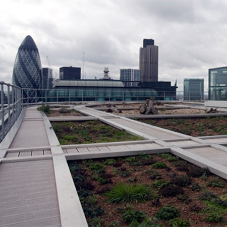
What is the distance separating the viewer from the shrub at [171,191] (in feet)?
11.3

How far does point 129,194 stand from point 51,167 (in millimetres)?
1418

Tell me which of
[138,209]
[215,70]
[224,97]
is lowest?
[138,209]

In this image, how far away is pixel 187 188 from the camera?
368cm

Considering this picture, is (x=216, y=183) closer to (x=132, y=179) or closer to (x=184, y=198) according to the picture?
(x=184, y=198)

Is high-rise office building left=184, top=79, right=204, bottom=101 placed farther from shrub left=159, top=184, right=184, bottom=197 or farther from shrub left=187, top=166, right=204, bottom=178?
shrub left=159, top=184, right=184, bottom=197

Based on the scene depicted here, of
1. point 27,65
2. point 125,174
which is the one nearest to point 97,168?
point 125,174

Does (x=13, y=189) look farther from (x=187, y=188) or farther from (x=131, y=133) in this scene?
(x=131, y=133)

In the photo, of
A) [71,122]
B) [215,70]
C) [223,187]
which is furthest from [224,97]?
[223,187]

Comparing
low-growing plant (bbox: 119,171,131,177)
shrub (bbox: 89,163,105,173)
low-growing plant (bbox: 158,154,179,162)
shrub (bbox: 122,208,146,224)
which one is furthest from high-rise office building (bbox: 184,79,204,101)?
shrub (bbox: 122,208,146,224)

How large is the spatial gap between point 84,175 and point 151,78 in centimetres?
9856

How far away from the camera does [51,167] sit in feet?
13.8

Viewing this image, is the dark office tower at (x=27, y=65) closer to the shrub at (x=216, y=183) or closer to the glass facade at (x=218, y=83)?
the glass facade at (x=218, y=83)

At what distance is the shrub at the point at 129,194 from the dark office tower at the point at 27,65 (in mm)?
116460

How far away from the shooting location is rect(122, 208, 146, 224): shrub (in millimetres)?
2781
